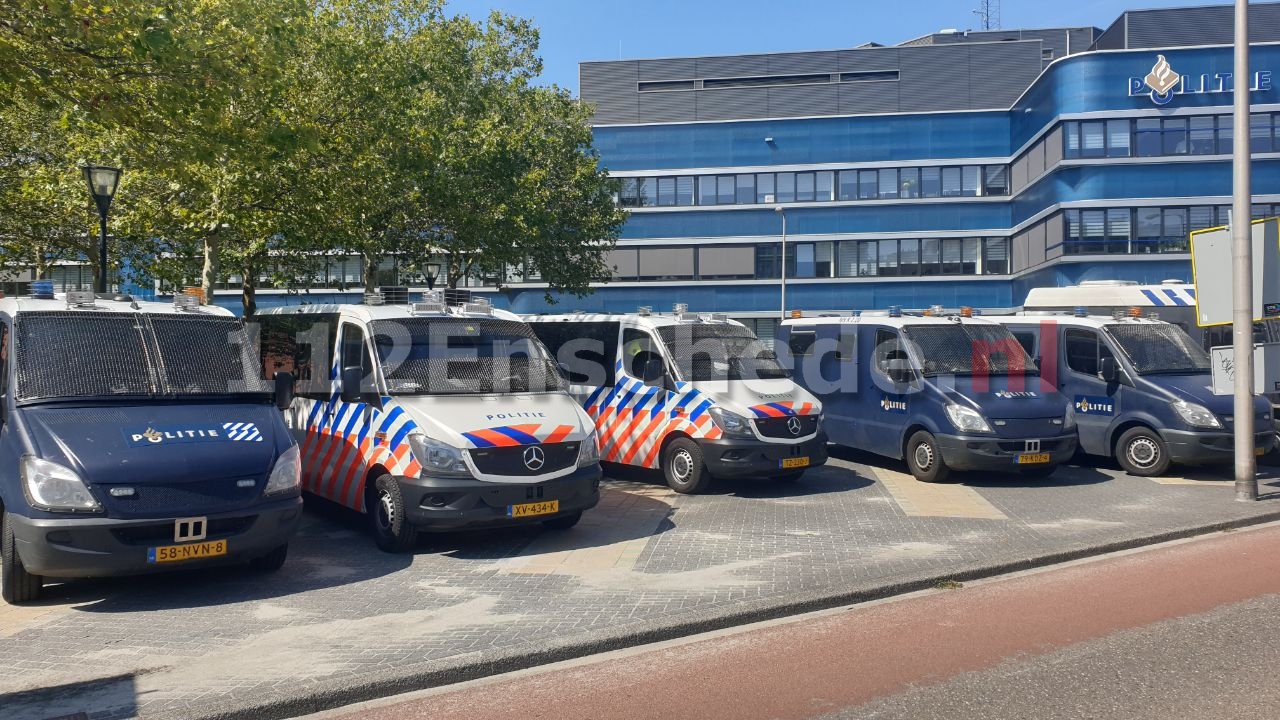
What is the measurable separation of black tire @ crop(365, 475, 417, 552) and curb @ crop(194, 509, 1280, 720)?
287cm

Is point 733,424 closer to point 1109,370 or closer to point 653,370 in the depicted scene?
point 653,370

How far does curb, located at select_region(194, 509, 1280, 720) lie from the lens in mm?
5125

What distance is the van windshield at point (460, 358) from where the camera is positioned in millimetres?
9211

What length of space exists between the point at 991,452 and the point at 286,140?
895 cm

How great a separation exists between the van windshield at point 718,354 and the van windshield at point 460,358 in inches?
96.4

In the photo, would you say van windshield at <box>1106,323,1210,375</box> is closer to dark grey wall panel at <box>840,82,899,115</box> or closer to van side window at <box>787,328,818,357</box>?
van side window at <box>787,328,818,357</box>

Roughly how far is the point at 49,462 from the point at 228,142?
504cm

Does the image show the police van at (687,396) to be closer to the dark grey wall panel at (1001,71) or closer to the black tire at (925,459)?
the black tire at (925,459)

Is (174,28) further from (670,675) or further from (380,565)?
(670,675)

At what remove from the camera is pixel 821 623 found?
22.0ft

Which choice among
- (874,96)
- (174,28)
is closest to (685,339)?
(174,28)

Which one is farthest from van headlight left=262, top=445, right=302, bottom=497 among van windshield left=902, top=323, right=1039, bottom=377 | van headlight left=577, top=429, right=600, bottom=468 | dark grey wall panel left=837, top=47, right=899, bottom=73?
dark grey wall panel left=837, top=47, right=899, bottom=73

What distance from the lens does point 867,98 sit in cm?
5216

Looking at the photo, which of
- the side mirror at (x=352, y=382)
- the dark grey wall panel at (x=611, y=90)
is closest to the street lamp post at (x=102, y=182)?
the side mirror at (x=352, y=382)
